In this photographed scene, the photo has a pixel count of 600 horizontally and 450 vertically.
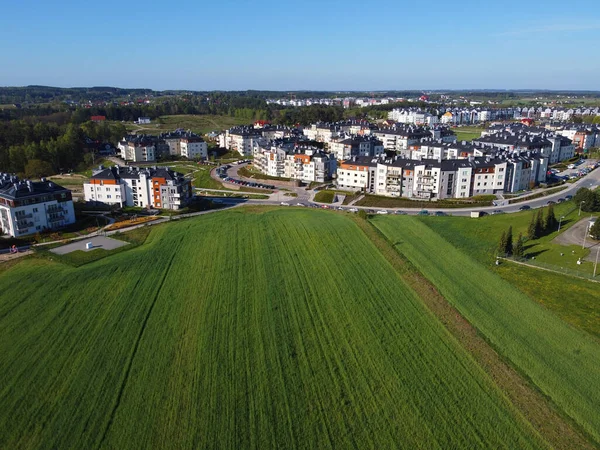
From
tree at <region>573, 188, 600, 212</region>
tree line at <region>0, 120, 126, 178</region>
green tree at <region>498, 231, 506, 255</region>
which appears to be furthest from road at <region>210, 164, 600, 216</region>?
tree line at <region>0, 120, 126, 178</region>

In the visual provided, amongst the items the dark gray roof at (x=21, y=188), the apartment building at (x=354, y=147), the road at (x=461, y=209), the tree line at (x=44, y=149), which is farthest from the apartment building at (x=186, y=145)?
the dark gray roof at (x=21, y=188)

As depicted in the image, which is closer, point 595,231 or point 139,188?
point 595,231

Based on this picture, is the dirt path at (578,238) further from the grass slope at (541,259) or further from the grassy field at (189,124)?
the grassy field at (189,124)

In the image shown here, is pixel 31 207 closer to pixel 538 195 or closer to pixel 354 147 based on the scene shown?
pixel 354 147

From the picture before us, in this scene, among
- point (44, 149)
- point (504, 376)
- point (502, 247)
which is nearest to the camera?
point (504, 376)

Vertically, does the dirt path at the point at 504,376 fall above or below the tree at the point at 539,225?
below

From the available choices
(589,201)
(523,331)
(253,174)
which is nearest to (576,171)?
(589,201)

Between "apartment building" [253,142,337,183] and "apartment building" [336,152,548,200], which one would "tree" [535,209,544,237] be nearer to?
"apartment building" [336,152,548,200]
